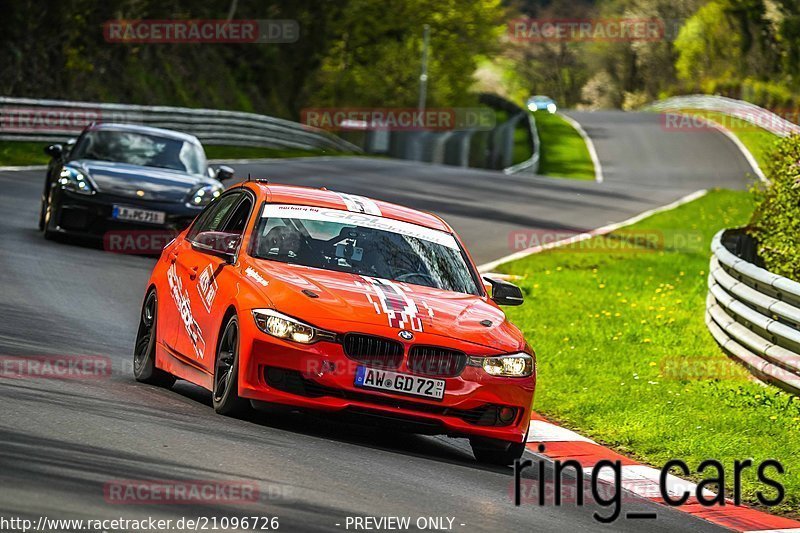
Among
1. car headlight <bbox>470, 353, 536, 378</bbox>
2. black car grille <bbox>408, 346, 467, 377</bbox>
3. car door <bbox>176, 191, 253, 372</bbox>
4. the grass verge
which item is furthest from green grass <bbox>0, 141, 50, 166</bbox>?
black car grille <bbox>408, 346, 467, 377</bbox>

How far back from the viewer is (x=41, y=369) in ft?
33.0

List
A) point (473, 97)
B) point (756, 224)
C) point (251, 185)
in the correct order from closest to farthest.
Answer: point (251, 185), point (756, 224), point (473, 97)

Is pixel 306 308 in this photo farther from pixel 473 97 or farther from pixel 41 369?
pixel 473 97

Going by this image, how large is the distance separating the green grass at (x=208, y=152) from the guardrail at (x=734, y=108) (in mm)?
21711

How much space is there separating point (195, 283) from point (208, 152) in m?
31.8

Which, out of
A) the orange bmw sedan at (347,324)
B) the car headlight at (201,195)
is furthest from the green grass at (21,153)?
the orange bmw sedan at (347,324)

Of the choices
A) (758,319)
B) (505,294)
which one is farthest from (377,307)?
(758,319)

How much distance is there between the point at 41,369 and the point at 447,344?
2.89m

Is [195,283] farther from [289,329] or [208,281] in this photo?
[289,329]

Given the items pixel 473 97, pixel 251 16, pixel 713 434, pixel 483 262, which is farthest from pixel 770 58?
pixel 713 434

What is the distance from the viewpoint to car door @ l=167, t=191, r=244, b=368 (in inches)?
380

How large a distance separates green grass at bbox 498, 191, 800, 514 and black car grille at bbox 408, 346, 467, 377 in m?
1.82

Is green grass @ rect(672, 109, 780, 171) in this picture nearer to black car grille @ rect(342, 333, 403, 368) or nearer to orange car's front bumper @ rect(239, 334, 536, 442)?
orange car's front bumper @ rect(239, 334, 536, 442)

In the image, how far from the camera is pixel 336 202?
10367 mm
